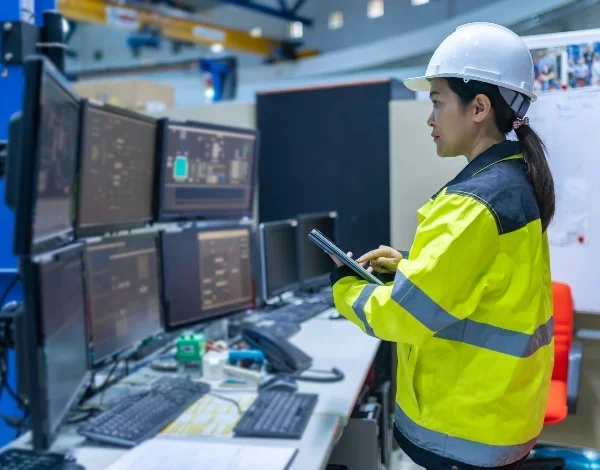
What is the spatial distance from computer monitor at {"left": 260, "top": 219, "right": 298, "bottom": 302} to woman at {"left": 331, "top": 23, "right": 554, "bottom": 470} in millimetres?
1242

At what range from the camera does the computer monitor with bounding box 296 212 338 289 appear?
2879 mm

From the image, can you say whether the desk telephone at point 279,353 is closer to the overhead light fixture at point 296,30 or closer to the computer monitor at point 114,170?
the computer monitor at point 114,170

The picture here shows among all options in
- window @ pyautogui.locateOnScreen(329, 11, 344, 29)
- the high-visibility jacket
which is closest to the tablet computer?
the high-visibility jacket

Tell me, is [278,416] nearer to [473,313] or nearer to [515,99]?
[473,313]

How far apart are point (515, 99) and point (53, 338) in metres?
1.07

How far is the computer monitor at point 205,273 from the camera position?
1.86 m

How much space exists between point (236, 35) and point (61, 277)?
322 inches

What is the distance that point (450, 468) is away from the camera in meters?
1.27

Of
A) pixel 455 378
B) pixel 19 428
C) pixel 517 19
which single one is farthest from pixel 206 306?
pixel 517 19

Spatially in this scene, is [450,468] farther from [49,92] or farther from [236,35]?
[236,35]

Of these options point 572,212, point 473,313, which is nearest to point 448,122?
point 473,313

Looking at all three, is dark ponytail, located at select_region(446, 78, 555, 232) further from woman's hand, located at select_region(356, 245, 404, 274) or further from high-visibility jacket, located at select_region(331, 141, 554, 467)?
woman's hand, located at select_region(356, 245, 404, 274)

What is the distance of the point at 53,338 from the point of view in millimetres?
1036

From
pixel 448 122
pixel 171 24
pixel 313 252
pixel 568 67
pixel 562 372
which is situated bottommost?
pixel 562 372
